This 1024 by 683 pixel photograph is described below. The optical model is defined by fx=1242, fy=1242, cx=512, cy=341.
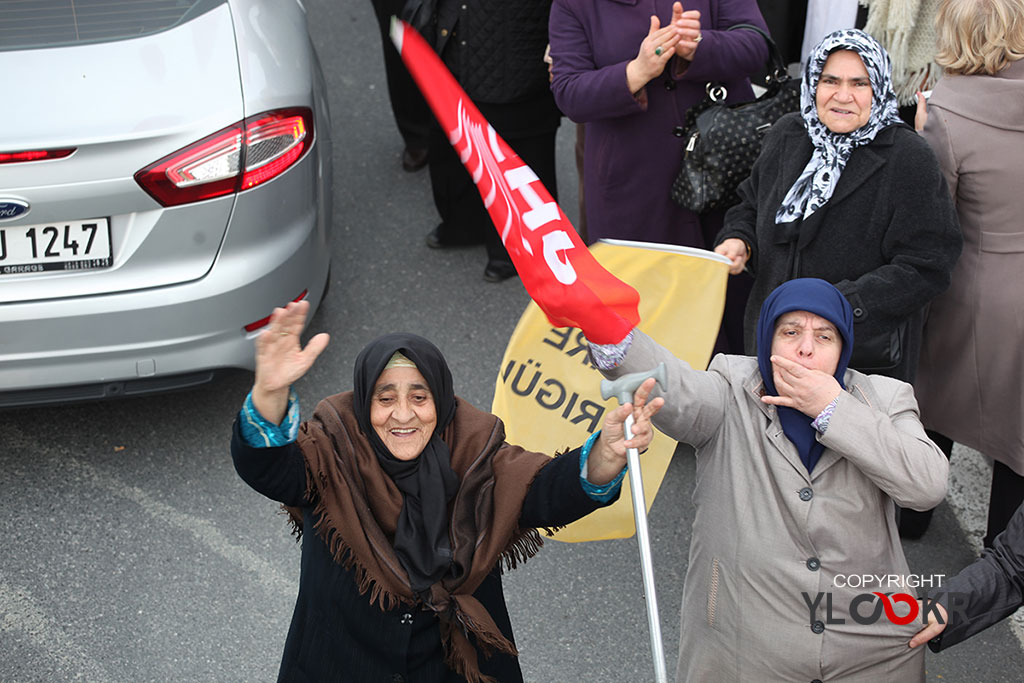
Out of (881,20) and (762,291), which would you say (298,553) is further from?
(881,20)

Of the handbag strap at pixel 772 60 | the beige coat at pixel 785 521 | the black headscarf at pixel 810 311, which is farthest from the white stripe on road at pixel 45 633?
the handbag strap at pixel 772 60

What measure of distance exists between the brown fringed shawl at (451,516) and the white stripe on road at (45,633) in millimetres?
1393

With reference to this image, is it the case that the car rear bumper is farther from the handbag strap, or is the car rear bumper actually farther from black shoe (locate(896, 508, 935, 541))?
black shoe (locate(896, 508, 935, 541))

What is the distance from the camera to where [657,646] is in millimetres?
2336

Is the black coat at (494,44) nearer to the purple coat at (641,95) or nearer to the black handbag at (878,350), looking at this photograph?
the purple coat at (641,95)

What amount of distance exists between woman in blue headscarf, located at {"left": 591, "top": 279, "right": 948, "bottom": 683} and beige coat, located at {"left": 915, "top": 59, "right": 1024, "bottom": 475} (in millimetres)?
1054

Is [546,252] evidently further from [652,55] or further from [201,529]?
[201,529]

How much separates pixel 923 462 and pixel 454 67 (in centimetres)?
319

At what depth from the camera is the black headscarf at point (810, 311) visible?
2.85 m

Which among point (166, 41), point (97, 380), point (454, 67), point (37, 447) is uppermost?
point (166, 41)

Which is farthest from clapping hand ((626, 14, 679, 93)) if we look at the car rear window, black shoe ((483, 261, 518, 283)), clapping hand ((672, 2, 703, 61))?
black shoe ((483, 261, 518, 283))

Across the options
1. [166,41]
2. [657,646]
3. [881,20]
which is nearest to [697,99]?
[881,20]

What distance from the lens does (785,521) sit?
2873 mm

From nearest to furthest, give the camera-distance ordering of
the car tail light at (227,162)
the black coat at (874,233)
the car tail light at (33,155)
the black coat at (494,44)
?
the black coat at (874,233), the car tail light at (33,155), the car tail light at (227,162), the black coat at (494,44)
